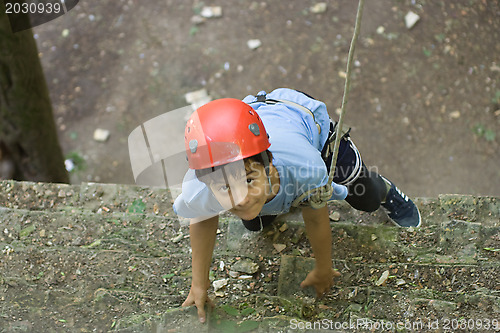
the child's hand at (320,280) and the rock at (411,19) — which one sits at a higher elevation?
the rock at (411,19)

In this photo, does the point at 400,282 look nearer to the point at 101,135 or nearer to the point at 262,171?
the point at 262,171

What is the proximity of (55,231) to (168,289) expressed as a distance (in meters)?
0.91

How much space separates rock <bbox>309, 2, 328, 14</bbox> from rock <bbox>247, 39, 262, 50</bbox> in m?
0.85

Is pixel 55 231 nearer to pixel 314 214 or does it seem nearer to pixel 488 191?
pixel 314 214

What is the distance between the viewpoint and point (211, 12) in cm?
689

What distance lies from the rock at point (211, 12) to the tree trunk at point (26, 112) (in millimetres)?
2977

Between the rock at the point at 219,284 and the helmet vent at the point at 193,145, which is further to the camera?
the rock at the point at 219,284

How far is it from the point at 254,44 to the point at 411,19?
6.56ft

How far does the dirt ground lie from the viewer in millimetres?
5723

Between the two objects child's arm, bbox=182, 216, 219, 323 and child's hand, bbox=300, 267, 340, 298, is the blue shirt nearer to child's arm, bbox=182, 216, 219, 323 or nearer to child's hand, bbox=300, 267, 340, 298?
child's arm, bbox=182, 216, 219, 323

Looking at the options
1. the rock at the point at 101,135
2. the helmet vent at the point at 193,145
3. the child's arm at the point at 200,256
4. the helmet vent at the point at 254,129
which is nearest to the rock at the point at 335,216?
the child's arm at the point at 200,256

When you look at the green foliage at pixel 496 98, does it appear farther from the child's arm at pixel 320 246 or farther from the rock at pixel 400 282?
the child's arm at pixel 320 246

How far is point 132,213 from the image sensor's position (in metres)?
3.50

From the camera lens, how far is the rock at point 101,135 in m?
6.33
